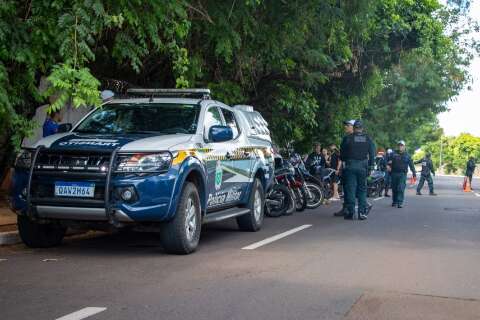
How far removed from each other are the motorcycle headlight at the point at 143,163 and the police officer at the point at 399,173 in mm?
11709

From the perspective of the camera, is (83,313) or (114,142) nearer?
(83,313)

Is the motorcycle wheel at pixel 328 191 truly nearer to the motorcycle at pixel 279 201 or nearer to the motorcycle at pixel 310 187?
the motorcycle at pixel 310 187

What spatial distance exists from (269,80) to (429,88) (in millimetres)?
19662

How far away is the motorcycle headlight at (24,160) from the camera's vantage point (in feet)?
26.8

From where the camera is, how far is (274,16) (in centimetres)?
1246

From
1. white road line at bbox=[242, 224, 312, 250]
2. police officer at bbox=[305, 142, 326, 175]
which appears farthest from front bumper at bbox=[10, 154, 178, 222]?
police officer at bbox=[305, 142, 326, 175]

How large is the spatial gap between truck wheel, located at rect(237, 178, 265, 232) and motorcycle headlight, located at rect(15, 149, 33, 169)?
380cm

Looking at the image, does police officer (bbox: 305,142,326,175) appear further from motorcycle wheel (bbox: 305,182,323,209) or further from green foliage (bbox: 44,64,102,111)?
green foliage (bbox: 44,64,102,111)

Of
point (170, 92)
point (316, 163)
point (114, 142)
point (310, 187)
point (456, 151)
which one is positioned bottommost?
point (310, 187)

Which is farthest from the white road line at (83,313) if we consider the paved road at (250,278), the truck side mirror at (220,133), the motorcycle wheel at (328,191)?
Result: the motorcycle wheel at (328,191)

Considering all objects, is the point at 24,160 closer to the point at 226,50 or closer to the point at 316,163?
the point at 226,50

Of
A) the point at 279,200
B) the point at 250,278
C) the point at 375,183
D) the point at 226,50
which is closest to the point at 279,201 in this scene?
the point at 279,200

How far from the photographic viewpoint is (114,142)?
7.97 meters

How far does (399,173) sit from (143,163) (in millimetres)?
12376
